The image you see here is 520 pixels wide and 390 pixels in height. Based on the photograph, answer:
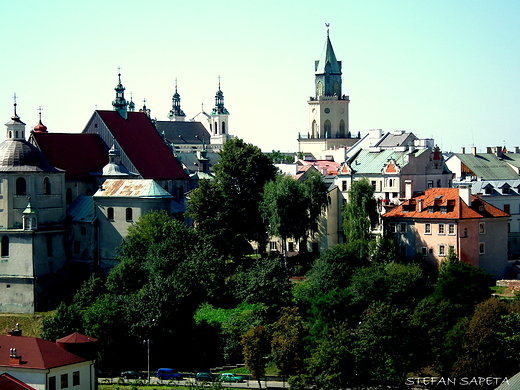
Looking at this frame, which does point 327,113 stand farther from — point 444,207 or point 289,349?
point 289,349

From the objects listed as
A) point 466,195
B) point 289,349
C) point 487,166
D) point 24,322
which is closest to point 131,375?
point 289,349

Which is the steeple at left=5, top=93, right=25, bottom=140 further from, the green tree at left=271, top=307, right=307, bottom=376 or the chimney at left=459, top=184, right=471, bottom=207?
the chimney at left=459, top=184, right=471, bottom=207

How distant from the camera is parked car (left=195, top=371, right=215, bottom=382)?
202 ft

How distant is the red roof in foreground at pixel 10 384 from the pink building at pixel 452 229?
33.6 meters

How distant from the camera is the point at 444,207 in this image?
74.1 metres

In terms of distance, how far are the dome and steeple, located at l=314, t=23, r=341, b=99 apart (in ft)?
217

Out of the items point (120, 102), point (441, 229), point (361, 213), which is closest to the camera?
point (441, 229)

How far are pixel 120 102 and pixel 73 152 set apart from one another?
11253mm

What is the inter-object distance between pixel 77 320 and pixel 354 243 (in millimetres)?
20474

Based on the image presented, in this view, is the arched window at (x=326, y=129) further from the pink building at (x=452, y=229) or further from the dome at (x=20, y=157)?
the pink building at (x=452, y=229)

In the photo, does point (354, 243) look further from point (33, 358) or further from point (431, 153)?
point (33, 358)

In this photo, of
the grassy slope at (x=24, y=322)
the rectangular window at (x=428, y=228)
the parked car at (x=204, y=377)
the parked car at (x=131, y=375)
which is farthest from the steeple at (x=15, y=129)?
the rectangular window at (x=428, y=228)

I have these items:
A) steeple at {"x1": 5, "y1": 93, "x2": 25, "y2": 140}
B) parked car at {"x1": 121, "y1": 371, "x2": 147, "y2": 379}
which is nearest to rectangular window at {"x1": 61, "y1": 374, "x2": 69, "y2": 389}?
parked car at {"x1": 121, "y1": 371, "x2": 147, "y2": 379}

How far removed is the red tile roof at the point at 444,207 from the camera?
241 feet
